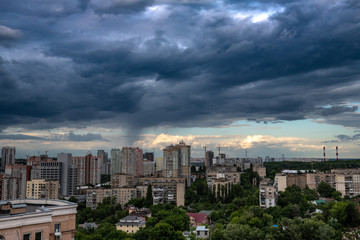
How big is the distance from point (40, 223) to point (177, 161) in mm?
42419

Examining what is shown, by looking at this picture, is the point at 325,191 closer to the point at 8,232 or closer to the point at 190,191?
the point at 190,191

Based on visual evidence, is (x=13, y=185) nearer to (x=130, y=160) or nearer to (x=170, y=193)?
(x=170, y=193)

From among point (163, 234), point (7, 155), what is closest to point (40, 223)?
point (163, 234)

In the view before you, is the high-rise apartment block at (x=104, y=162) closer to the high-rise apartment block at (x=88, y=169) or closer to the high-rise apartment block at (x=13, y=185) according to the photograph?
the high-rise apartment block at (x=88, y=169)

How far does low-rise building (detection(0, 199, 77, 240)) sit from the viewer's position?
4.35 meters

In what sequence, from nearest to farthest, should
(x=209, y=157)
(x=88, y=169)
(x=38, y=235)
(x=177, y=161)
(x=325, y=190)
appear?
(x=38, y=235) → (x=325, y=190) → (x=177, y=161) → (x=88, y=169) → (x=209, y=157)

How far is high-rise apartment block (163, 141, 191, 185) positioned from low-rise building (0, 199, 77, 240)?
136 feet

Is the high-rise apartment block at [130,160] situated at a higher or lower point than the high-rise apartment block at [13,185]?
higher

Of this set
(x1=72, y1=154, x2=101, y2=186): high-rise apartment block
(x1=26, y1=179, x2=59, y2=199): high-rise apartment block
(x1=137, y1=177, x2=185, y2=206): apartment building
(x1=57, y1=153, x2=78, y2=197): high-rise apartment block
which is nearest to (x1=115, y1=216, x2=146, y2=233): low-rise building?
(x1=137, y1=177, x2=185, y2=206): apartment building

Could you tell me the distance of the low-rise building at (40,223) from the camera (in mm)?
4347

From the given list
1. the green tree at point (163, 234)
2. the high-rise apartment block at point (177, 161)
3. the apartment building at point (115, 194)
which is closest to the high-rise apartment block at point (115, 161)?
the high-rise apartment block at point (177, 161)

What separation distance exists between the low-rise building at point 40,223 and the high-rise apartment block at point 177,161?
136 feet

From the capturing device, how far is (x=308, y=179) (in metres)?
41.2

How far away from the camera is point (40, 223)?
4.66 meters
